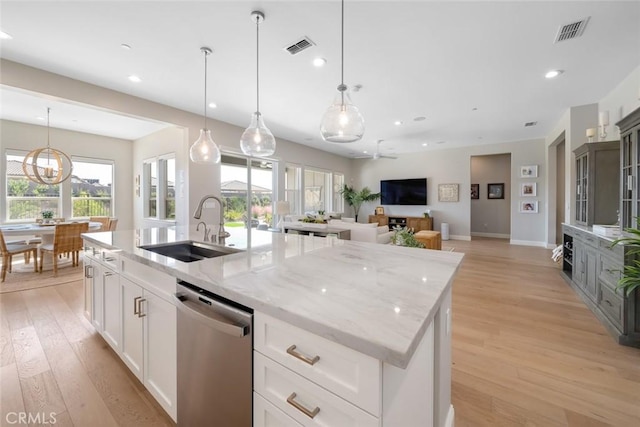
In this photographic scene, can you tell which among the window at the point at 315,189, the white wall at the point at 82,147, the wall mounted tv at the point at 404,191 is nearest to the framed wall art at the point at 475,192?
the wall mounted tv at the point at 404,191

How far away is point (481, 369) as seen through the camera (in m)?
1.95

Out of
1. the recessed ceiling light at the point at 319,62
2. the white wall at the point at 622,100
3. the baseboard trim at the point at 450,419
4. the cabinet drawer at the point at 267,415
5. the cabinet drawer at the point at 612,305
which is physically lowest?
the baseboard trim at the point at 450,419

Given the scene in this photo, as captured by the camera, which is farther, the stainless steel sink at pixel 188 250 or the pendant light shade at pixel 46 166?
the pendant light shade at pixel 46 166

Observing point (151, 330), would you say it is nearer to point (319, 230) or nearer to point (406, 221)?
point (319, 230)

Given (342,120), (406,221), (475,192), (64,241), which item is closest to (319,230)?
(342,120)

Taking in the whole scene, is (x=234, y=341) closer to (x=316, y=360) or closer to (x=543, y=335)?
(x=316, y=360)

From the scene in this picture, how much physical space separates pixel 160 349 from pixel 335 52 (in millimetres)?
3076

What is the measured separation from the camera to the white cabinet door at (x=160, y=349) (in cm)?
135

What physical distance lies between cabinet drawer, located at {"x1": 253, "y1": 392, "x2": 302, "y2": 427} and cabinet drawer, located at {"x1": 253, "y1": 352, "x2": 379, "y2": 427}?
0.02 metres

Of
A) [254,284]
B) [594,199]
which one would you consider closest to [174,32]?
[254,284]

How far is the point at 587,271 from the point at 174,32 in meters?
5.26

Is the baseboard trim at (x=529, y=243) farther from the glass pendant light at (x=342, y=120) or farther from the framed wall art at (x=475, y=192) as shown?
the glass pendant light at (x=342, y=120)

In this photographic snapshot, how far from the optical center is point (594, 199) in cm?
330

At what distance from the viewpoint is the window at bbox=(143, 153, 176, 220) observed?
5.68 metres
